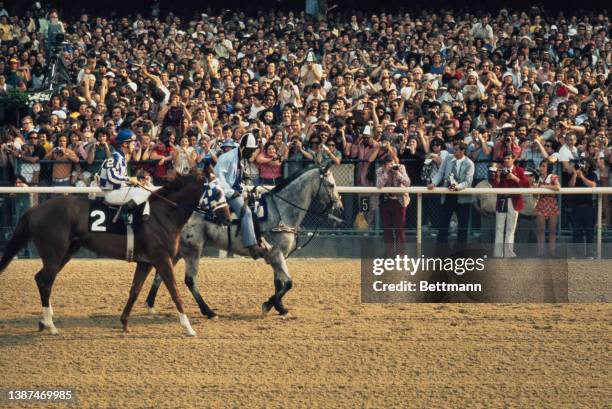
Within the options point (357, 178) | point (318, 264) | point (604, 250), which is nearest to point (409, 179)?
point (357, 178)

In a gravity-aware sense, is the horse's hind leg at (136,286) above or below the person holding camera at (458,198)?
below

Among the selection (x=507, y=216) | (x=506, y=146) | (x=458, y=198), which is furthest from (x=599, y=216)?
(x=458, y=198)

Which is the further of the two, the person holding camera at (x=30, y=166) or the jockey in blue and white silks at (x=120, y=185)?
the person holding camera at (x=30, y=166)

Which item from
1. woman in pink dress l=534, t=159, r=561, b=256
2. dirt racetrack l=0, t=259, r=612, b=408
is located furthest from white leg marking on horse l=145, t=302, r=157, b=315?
woman in pink dress l=534, t=159, r=561, b=256

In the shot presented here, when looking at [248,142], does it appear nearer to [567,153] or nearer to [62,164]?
[62,164]

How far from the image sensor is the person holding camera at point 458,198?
1498 cm

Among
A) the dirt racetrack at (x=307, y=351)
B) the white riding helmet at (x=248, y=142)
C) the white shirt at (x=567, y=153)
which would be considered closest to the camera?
the dirt racetrack at (x=307, y=351)

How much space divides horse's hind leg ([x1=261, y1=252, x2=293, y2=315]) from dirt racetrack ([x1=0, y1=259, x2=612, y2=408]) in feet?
0.50

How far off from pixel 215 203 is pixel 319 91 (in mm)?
7287

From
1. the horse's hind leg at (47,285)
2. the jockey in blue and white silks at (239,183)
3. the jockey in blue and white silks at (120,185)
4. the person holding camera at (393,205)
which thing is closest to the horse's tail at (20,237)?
the horse's hind leg at (47,285)

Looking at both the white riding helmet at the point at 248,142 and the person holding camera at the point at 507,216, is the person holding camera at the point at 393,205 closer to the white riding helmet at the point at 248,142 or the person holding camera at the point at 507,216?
the person holding camera at the point at 507,216

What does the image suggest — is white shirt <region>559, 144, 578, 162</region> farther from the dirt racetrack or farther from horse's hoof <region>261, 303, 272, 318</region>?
horse's hoof <region>261, 303, 272, 318</region>

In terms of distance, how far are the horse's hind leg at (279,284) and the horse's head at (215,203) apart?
35.1 inches

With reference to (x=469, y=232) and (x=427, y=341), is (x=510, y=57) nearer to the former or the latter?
(x=469, y=232)
